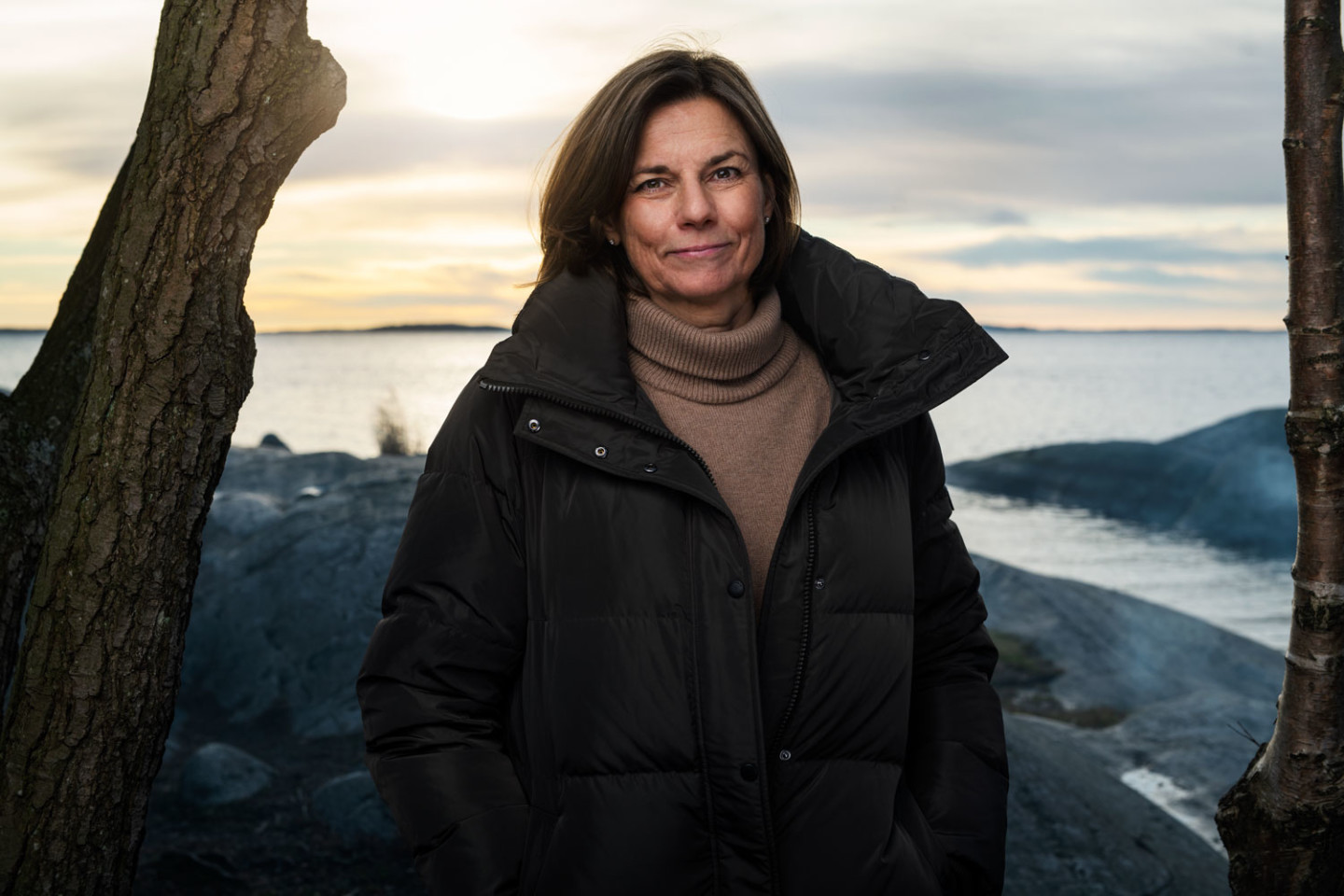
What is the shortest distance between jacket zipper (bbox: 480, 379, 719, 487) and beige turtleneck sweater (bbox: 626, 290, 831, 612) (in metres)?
0.14

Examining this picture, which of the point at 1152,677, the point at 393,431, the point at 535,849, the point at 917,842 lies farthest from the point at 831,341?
the point at 393,431

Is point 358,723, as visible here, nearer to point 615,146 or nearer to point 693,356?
point 693,356

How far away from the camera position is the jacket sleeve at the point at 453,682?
7.34 ft

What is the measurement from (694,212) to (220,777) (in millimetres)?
3950

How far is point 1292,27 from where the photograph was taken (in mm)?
2441

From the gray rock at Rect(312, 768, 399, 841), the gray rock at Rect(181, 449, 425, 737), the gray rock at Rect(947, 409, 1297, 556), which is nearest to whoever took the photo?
the gray rock at Rect(312, 768, 399, 841)

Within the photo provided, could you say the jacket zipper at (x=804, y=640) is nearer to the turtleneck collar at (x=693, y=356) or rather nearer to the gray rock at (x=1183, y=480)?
the turtleneck collar at (x=693, y=356)

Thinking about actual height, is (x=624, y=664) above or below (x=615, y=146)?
below

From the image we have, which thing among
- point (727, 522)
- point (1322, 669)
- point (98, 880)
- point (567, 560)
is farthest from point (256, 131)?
point (1322, 669)

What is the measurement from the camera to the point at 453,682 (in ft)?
7.40

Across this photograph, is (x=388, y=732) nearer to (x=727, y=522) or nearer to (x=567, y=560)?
(x=567, y=560)

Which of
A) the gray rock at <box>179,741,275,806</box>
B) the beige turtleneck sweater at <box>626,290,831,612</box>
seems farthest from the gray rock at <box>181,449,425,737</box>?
the beige turtleneck sweater at <box>626,290,831,612</box>

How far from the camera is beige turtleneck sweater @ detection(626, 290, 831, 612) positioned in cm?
245

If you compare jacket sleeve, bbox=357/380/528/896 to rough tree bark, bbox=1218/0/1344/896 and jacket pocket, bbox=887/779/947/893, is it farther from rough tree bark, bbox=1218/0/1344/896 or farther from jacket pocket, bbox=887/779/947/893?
rough tree bark, bbox=1218/0/1344/896
